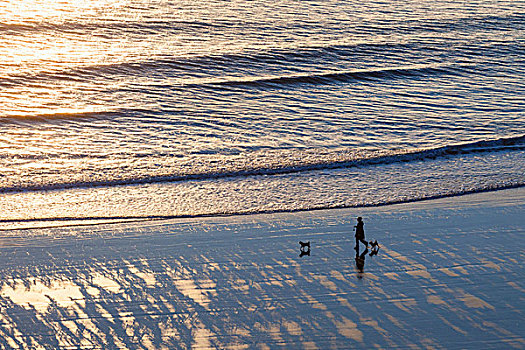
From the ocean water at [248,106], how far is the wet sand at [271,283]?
1.03m

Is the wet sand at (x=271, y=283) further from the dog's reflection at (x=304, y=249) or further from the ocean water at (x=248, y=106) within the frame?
the ocean water at (x=248, y=106)

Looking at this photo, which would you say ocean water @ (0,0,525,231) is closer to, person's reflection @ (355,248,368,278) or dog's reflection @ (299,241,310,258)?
dog's reflection @ (299,241,310,258)

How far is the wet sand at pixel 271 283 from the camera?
325 inches

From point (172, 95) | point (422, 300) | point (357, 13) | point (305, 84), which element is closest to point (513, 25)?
point (357, 13)

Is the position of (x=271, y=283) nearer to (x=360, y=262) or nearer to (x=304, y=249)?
(x=304, y=249)

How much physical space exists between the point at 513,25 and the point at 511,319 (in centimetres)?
2513

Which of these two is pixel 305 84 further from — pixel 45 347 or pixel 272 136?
pixel 45 347

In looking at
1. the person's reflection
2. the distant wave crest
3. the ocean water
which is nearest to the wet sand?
the person's reflection

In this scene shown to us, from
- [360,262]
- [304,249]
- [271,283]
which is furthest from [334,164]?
[271,283]

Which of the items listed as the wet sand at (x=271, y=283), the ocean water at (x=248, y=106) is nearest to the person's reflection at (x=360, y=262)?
the wet sand at (x=271, y=283)

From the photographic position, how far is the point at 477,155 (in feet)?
50.3

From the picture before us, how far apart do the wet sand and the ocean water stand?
1033 millimetres

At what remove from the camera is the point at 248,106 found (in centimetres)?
1950

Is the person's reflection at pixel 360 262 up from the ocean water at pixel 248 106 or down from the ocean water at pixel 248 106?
down
